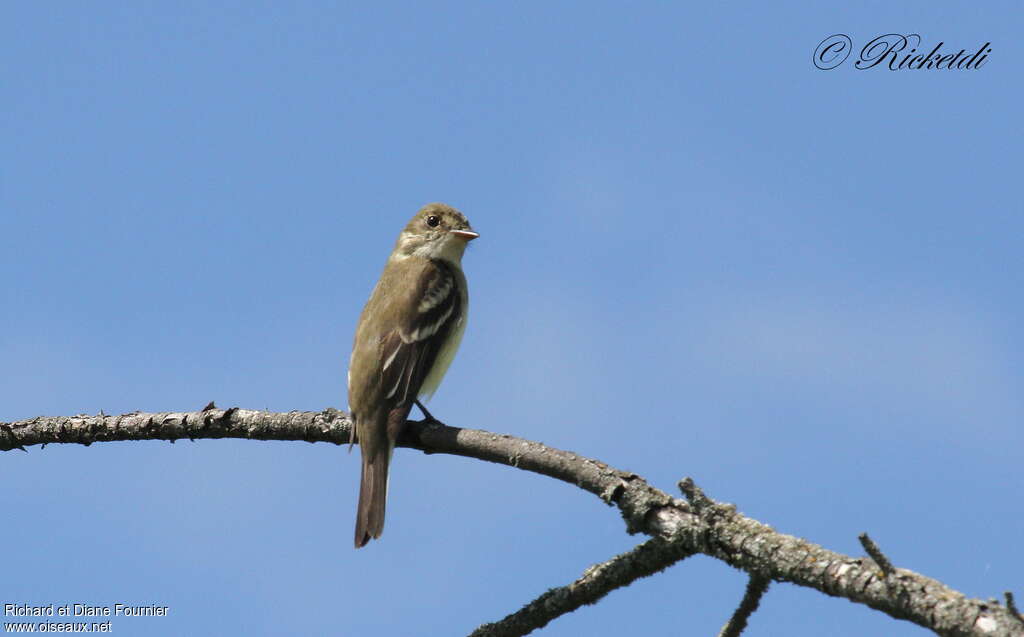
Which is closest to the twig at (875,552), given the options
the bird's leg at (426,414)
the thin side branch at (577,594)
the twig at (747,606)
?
the twig at (747,606)

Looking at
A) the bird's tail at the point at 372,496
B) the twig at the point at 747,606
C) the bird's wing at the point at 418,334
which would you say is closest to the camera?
the twig at the point at 747,606

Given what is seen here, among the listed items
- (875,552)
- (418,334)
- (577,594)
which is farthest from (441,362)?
(875,552)

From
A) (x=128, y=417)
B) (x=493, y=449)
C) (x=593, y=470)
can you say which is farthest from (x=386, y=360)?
(x=593, y=470)

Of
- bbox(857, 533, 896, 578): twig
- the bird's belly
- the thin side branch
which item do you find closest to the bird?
the bird's belly

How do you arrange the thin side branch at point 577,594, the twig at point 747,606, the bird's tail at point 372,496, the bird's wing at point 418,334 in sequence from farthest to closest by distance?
the bird's wing at point 418,334 < the bird's tail at point 372,496 < the thin side branch at point 577,594 < the twig at point 747,606

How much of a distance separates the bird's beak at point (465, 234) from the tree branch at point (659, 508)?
3.89 m

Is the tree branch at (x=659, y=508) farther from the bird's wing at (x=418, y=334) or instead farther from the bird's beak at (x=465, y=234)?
the bird's beak at (x=465, y=234)

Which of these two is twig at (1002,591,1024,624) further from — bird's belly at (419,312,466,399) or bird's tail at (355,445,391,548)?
bird's belly at (419,312,466,399)

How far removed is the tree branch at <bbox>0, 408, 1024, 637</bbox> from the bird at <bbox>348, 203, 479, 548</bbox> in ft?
1.99

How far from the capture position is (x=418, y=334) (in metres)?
9.95

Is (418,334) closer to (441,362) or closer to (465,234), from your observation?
(441,362)

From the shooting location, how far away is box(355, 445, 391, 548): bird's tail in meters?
8.59

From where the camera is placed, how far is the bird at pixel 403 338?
8.80 metres

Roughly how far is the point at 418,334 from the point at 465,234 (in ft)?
7.11
